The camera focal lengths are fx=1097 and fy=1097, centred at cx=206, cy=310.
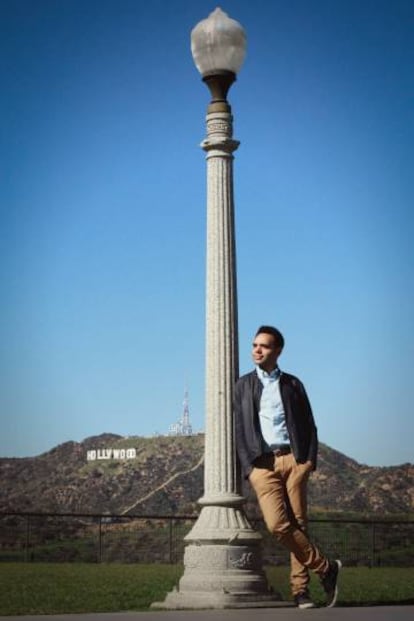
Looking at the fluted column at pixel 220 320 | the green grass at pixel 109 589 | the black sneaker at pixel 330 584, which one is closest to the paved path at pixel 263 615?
the black sneaker at pixel 330 584

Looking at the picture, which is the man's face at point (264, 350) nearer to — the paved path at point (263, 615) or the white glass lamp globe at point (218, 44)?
the paved path at point (263, 615)

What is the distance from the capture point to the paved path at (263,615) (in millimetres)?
7250

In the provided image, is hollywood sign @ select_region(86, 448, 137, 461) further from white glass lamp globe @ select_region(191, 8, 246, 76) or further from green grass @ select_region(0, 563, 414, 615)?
white glass lamp globe @ select_region(191, 8, 246, 76)

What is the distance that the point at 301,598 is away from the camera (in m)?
8.38

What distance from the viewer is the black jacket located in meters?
8.47

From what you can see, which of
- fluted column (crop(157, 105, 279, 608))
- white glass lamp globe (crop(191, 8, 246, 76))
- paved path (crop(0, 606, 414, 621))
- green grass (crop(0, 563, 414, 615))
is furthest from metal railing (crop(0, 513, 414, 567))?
paved path (crop(0, 606, 414, 621))

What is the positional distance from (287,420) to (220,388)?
4.13 feet

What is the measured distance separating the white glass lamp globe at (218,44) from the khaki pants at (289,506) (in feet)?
13.0

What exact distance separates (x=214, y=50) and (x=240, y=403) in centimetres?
360

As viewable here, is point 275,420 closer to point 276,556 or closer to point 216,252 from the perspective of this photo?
point 216,252

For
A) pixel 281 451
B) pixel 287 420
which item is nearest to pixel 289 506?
pixel 281 451

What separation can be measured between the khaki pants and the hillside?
83.4ft

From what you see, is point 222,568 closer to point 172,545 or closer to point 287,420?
point 287,420

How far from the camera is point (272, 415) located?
8.58 meters
